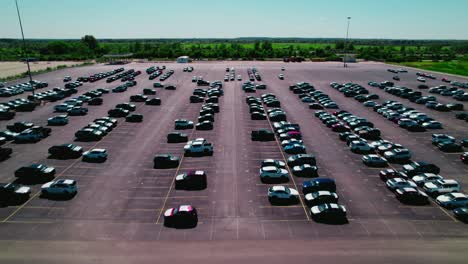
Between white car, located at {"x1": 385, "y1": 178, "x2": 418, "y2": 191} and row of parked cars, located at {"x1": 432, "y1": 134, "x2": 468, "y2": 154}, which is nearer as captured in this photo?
white car, located at {"x1": 385, "y1": 178, "x2": 418, "y2": 191}

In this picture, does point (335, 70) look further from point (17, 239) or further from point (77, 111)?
point (17, 239)

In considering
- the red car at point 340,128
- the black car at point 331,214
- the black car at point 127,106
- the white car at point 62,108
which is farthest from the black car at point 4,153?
the red car at point 340,128

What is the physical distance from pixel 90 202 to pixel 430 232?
1324 inches

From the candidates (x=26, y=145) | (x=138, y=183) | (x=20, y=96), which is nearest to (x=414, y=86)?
(x=138, y=183)

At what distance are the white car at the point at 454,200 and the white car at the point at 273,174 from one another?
16.7 m

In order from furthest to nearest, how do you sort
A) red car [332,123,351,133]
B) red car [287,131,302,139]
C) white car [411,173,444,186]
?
red car [332,123,351,133]
red car [287,131,302,139]
white car [411,173,444,186]

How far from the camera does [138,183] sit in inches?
1548

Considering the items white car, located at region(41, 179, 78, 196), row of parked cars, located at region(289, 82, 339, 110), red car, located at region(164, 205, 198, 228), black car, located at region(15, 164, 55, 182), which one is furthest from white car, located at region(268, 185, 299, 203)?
row of parked cars, located at region(289, 82, 339, 110)

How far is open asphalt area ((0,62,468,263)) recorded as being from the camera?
26766 millimetres

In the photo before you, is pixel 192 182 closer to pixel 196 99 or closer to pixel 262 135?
pixel 262 135

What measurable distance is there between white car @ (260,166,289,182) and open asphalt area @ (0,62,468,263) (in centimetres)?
116

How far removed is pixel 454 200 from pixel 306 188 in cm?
1489

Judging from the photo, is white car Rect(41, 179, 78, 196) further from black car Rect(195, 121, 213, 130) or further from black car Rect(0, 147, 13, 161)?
black car Rect(195, 121, 213, 130)

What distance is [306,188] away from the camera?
3681 centimetres
